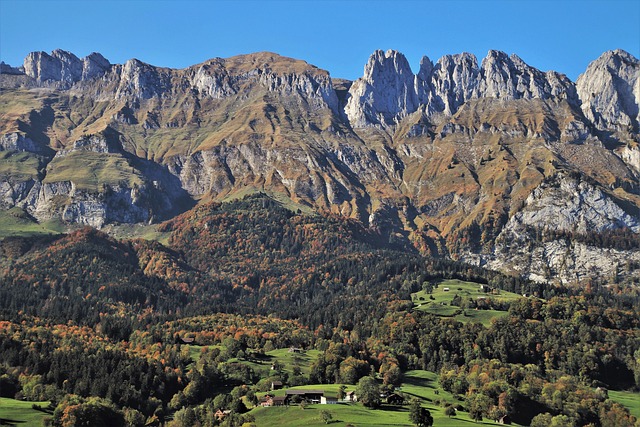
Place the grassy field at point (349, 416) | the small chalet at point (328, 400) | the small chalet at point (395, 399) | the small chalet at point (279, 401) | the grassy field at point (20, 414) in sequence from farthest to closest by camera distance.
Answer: the small chalet at point (395, 399) < the small chalet at point (328, 400) < the small chalet at point (279, 401) < the grassy field at point (349, 416) < the grassy field at point (20, 414)

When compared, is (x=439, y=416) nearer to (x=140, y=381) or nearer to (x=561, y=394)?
(x=561, y=394)

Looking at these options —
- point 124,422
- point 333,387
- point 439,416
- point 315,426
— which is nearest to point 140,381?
point 124,422

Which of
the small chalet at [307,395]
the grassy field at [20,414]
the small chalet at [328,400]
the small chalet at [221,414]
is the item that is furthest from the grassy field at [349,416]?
the grassy field at [20,414]

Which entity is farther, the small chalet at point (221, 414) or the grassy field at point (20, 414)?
the small chalet at point (221, 414)

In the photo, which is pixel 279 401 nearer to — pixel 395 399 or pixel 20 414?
pixel 395 399

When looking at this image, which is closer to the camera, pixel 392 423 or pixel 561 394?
pixel 392 423

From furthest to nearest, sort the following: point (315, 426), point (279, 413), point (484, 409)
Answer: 1. point (484, 409)
2. point (279, 413)
3. point (315, 426)

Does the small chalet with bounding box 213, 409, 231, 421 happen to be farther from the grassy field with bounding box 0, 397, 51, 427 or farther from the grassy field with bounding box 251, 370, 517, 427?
the grassy field with bounding box 0, 397, 51, 427

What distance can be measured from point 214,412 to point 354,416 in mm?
34116

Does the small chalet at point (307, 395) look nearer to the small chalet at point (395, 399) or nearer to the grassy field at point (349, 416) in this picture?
the grassy field at point (349, 416)

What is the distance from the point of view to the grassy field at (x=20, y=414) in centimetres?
15312

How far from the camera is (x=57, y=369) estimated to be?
199m

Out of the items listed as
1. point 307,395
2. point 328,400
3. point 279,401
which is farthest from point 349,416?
point 307,395

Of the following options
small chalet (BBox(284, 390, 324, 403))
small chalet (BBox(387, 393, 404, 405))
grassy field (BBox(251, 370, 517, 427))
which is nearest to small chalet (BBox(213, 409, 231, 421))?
grassy field (BBox(251, 370, 517, 427))
